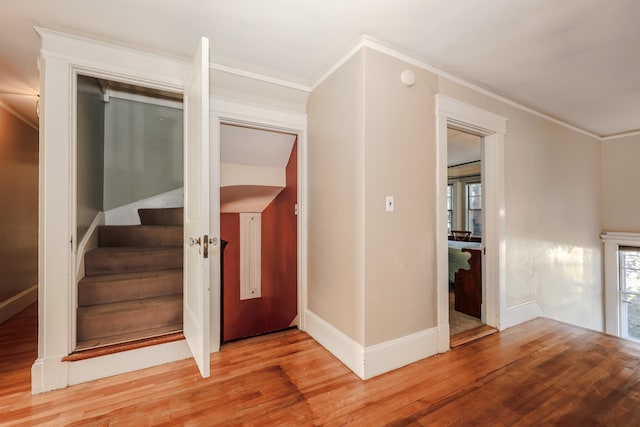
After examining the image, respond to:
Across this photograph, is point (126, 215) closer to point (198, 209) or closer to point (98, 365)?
point (98, 365)

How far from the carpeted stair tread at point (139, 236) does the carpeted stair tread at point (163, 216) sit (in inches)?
14.0

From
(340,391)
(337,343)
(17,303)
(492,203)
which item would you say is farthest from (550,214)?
(17,303)

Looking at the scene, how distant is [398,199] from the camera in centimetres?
210

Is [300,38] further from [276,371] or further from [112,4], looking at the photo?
[276,371]

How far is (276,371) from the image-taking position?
2008 mm

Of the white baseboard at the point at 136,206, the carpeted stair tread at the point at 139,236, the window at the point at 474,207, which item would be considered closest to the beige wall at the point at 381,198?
the carpeted stair tread at the point at 139,236

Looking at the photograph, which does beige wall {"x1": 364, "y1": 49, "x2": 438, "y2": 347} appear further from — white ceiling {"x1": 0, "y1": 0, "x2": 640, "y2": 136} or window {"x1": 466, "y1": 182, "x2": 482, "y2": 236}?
window {"x1": 466, "y1": 182, "x2": 482, "y2": 236}

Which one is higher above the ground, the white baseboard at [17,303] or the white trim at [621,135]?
the white trim at [621,135]

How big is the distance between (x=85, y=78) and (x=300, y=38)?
1916 mm

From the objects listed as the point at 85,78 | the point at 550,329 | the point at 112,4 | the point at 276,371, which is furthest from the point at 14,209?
the point at 550,329

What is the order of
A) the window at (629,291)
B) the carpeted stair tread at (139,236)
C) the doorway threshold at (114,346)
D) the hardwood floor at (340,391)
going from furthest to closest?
the window at (629,291) < the carpeted stair tread at (139,236) < the doorway threshold at (114,346) < the hardwood floor at (340,391)

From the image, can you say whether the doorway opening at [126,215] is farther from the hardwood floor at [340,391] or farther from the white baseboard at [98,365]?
the hardwood floor at [340,391]

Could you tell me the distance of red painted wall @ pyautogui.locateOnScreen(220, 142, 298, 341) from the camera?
3.55 metres

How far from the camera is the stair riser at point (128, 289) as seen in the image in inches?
85.1
